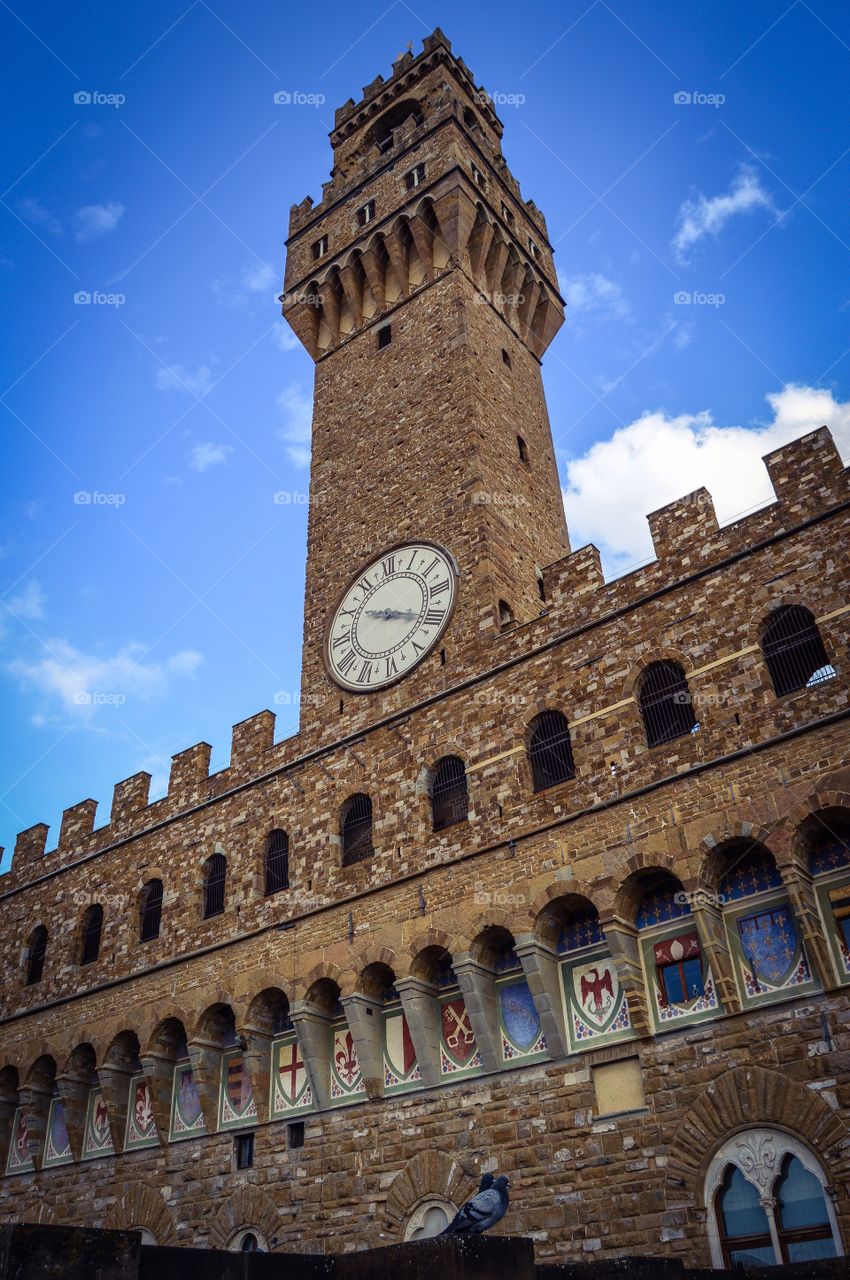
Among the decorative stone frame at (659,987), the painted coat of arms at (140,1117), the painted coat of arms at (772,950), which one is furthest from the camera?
the painted coat of arms at (140,1117)

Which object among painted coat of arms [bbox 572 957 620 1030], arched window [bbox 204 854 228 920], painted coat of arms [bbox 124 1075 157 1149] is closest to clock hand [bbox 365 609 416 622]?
arched window [bbox 204 854 228 920]

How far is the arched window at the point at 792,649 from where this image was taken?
13.1 m

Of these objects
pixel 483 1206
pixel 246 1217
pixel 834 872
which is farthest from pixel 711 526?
pixel 246 1217

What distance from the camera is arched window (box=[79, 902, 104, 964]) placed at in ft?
66.4

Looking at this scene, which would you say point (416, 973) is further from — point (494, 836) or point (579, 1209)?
point (579, 1209)

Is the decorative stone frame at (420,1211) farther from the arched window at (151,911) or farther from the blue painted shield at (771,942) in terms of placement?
the arched window at (151,911)

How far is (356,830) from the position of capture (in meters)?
16.9

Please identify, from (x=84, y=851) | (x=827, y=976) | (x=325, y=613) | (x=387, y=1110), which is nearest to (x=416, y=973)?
(x=387, y=1110)

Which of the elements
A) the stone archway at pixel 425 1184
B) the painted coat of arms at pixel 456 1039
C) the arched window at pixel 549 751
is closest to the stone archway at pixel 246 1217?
the stone archway at pixel 425 1184

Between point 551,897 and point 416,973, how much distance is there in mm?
2389

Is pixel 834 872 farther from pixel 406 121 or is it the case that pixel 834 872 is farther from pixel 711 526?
pixel 406 121

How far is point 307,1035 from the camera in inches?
607

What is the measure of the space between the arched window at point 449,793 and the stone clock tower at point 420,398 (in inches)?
52.4

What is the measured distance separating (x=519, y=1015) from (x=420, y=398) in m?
12.1
